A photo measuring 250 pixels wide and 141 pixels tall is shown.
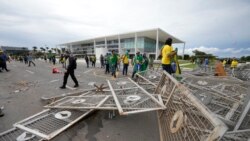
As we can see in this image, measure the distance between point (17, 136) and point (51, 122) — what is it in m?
0.67

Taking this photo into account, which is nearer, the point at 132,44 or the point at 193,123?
the point at 193,123

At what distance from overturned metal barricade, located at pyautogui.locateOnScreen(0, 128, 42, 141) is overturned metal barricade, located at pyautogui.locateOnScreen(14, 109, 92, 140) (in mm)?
66

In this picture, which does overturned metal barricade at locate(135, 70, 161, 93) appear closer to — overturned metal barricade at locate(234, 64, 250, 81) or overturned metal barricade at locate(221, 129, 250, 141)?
overturned metal barricade at locate(221, 129, 250, 141)

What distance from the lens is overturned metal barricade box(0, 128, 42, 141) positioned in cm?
283

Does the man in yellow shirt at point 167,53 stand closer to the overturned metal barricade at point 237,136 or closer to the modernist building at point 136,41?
the overturned metal barricade at point 237,136

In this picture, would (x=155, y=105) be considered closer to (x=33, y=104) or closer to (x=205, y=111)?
(x=205, y=111)

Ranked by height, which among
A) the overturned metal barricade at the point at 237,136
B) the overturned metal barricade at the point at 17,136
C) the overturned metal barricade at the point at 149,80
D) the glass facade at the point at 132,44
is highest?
the glass facade at the point at 132,44

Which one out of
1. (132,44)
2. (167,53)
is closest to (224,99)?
(167,53)

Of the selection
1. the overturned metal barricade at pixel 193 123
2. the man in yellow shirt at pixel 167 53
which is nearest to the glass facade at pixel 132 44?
the man in yellow shirt at pixel 167 53

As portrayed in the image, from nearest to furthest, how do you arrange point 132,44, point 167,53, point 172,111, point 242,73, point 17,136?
point 172,111, point 17,136, point 167,53, point 242,73, point 132,44

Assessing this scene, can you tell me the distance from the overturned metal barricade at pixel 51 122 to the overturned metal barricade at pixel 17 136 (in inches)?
2.6

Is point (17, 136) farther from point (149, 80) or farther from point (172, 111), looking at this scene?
point (149, 80)

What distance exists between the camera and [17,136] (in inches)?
115

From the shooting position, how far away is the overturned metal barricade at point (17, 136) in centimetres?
283
